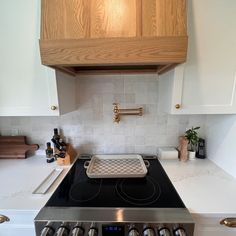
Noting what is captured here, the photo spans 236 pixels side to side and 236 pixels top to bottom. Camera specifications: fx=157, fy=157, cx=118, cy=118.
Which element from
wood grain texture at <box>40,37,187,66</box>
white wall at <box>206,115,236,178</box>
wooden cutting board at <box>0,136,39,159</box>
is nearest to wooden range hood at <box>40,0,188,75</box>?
wood grain texture at <box>40,37,187,66</box>

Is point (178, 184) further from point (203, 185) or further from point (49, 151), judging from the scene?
point (49, 151)

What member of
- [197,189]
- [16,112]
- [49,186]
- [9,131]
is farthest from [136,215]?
[9,131]

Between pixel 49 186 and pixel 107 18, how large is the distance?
3.44 ft

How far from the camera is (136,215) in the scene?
78 cm

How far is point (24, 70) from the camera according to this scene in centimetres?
100

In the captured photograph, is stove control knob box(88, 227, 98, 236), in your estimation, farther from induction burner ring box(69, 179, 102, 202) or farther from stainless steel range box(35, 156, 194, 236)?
induction burner ring box(69, 179, 102, 202)

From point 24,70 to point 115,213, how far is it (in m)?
1.00

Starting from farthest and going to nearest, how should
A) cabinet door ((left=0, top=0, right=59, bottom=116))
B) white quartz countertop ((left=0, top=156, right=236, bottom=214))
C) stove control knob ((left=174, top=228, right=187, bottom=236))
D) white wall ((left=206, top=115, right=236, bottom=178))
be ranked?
1. white wall ((left=206, top=115, right=236, bottom=178))
2. cabinet door ((left=0, top=0, right=59, bottom=116))
3. white quartz countertop ((left=0, top=156, right=236, bottom=214))
4. stove control knob ((left=174, top=228, right=187, bottom=236))

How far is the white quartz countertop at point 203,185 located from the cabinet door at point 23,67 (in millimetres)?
945

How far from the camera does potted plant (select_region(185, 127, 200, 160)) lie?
1.33 m

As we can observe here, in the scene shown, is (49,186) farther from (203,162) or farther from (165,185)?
(203,162)

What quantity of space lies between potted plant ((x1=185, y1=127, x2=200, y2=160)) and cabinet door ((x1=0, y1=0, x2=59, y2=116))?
1.08 metres

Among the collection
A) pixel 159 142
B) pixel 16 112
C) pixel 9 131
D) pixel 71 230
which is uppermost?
pixel 16 112

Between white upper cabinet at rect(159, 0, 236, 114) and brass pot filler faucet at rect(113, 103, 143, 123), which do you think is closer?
white upper cabinet at rect(159, 0, 236, 114)
